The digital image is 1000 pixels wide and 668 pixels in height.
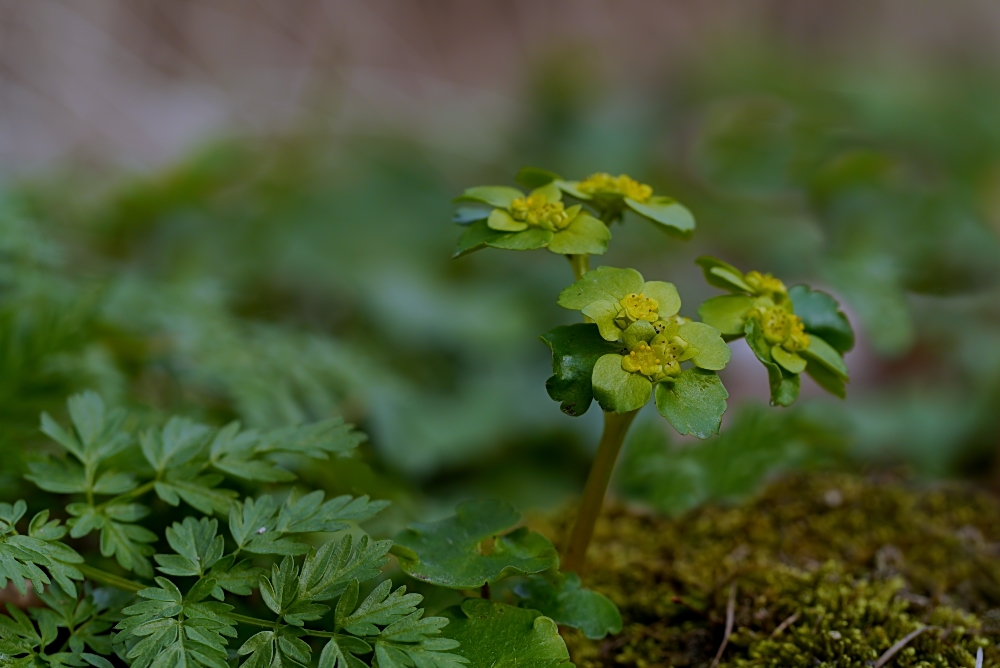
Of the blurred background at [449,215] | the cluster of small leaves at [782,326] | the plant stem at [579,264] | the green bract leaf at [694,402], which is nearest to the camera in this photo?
the green bract leaf at [694,402]

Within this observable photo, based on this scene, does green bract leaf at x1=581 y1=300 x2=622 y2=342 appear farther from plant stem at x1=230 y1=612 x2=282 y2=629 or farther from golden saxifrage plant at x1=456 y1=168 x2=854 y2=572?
plant stem at x1=230 y1=612 x2=282 y2=629

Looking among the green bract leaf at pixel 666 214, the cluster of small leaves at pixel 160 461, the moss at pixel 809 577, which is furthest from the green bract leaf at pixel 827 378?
the cluster of small leaves at pixel 160 461

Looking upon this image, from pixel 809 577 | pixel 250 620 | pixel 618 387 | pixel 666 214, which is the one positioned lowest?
pixel 250 620

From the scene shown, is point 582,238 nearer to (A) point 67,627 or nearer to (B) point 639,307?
(B) point 639,307

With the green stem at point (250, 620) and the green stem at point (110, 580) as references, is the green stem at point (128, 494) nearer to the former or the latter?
the green stem at point (110, 580)

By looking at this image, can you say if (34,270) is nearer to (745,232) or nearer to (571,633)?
(571,633)

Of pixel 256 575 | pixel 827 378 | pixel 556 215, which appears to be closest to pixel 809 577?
pixel 827 378
